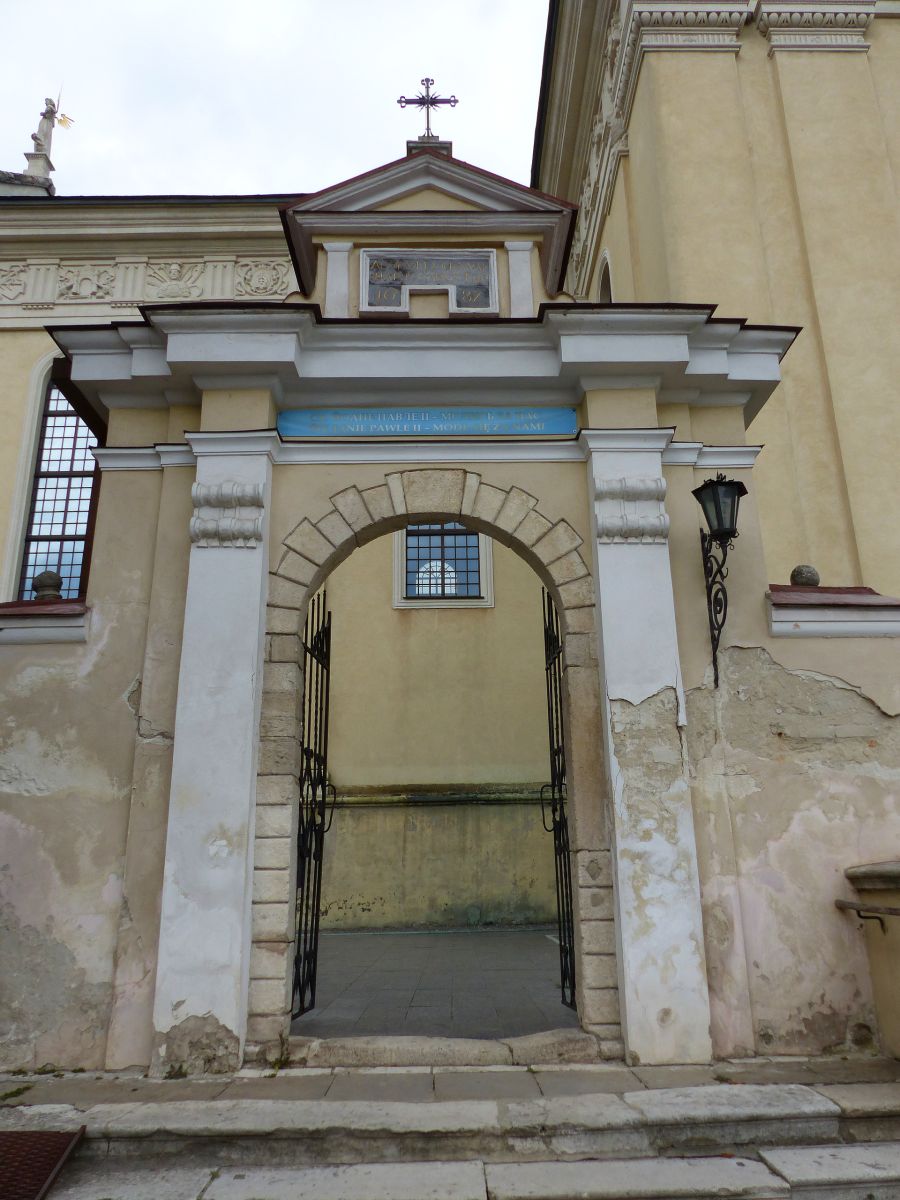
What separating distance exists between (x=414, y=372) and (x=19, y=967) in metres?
4.52

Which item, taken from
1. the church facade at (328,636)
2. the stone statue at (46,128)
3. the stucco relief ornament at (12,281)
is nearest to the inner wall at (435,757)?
the church facade at (328,636)

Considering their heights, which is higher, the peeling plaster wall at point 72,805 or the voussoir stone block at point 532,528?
the voussoir stone block at point 532,528

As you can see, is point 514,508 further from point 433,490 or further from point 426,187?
point 426,187

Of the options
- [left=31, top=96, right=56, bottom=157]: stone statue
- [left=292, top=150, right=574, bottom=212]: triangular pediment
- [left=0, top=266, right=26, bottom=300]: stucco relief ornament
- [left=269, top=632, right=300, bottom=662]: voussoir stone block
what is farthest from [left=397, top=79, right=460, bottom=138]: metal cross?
[left=31, top=96, right=56, bottom=157]: stone statue

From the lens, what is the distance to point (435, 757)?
12719 millimetres

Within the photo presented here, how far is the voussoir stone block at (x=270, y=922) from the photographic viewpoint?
5.20 meters

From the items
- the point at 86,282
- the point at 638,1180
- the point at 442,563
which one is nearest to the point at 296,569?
the point at 638,1180

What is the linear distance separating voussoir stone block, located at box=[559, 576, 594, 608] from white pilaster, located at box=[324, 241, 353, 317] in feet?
8.75

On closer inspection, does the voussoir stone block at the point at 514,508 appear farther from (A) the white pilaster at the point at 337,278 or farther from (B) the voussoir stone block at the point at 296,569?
(A) the white pilaster at the point at 337,278

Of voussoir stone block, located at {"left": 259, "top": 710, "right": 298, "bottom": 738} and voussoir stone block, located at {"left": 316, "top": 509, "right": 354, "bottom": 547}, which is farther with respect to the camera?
voussoir stone block, located at {"left": 316, "top": 509, "right": 354, "bottom": 547}

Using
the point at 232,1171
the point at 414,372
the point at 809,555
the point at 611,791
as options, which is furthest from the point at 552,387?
the point at 232,1171

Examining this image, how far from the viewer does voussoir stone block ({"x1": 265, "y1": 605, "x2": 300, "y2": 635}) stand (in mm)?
5793

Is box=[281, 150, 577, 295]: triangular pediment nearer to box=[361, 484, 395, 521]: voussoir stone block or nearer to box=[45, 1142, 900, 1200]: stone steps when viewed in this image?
box=[361, 484, 395, 521]: voussoir stone block

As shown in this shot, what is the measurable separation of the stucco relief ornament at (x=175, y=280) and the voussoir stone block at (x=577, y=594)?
12.8 m
